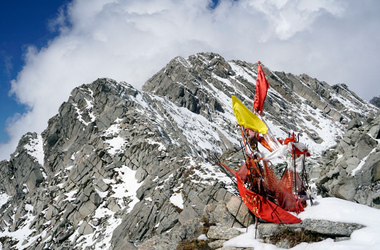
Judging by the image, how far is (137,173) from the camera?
36031mm

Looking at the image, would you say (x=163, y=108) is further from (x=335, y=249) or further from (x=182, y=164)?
(x=335, y=249)

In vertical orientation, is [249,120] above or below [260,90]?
below

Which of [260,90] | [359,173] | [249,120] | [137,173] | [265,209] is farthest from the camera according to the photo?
[137,173]

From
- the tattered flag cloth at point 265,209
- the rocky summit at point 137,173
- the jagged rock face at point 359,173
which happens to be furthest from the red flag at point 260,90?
the jagged rock face at point 359,173

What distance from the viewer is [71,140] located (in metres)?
52.0

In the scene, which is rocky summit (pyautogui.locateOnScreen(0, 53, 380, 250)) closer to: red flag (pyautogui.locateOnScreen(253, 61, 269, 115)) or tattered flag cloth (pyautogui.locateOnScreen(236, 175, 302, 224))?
tattered flag cloth (pyautogui.locateOnScreen(236, 175, 302, 224))

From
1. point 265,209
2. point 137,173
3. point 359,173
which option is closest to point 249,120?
point 265,209

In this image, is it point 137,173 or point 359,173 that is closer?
point 359,173

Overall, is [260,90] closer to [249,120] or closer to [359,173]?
[249,120]

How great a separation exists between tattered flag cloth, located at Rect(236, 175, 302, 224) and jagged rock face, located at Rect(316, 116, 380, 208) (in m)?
6.32

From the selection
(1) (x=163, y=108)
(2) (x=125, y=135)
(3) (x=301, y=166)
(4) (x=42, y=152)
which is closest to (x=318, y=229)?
(3) (x=301, y=166)

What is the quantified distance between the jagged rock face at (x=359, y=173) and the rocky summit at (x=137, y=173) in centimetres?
6

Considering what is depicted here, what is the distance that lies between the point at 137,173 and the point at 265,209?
86.1ft

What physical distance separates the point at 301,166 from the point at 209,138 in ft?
150
